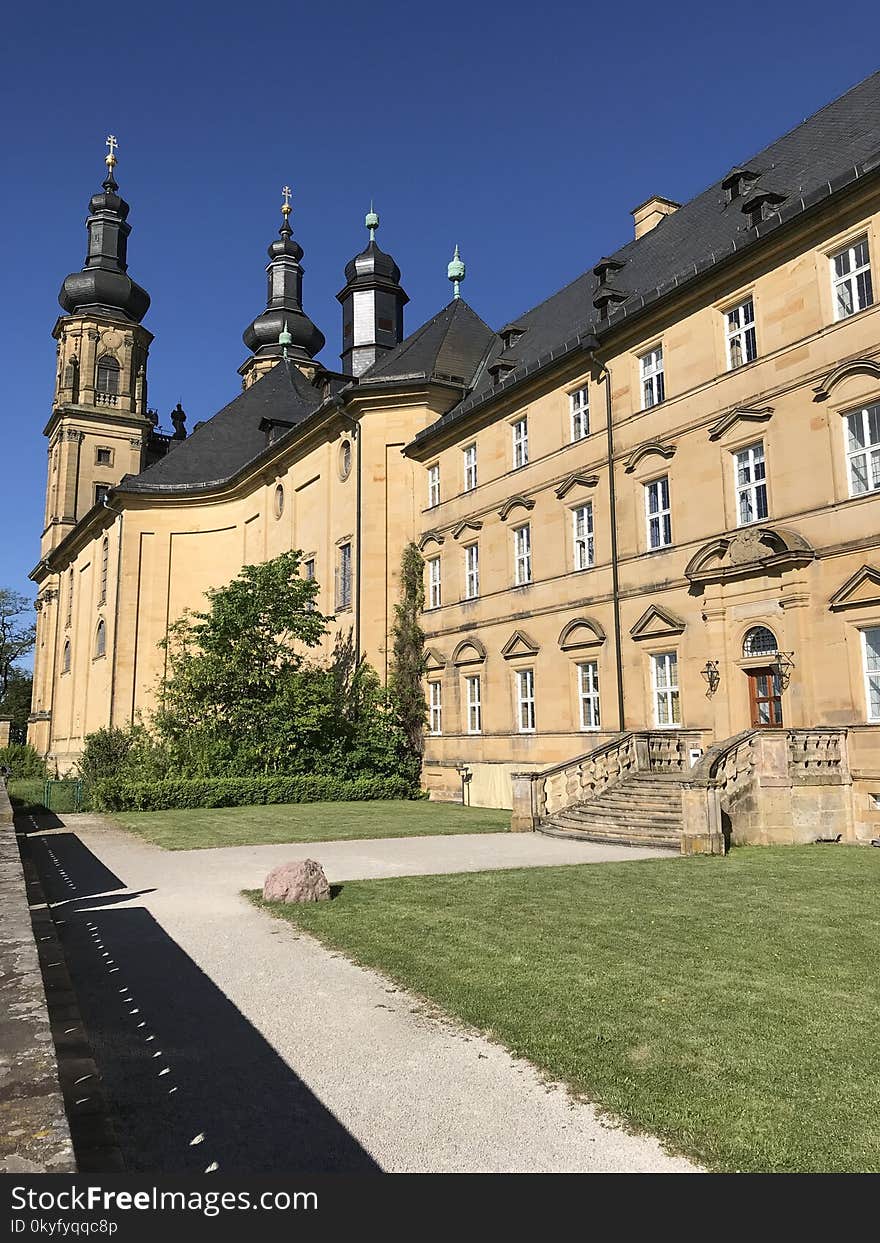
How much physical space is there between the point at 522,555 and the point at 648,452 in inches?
230

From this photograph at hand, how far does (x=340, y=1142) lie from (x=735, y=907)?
6572 mm

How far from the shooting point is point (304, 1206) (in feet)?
9.40

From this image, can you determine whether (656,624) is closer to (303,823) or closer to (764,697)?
(764,697)

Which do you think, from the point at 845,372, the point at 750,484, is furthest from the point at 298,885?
the point at 845,372

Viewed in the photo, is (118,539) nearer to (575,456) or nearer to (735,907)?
(575,456)

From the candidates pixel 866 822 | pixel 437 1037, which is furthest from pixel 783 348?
pixel 437 1037

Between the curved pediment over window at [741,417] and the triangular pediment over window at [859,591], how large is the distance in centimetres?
410

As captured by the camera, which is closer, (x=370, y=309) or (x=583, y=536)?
(x=583, y=536)

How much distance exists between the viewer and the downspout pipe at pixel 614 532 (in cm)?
2228

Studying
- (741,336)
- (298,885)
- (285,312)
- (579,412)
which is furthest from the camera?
(285,312)

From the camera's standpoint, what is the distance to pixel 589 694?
77.7 feet

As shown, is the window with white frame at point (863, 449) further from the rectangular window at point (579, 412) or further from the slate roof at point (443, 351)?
the slate roof at point (443, 351)

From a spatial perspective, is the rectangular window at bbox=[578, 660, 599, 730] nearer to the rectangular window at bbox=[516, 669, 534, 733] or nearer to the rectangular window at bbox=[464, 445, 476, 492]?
the rectangular window at bbox=[516, 669, 534, 733]

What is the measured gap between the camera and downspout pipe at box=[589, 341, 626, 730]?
73.1ft
